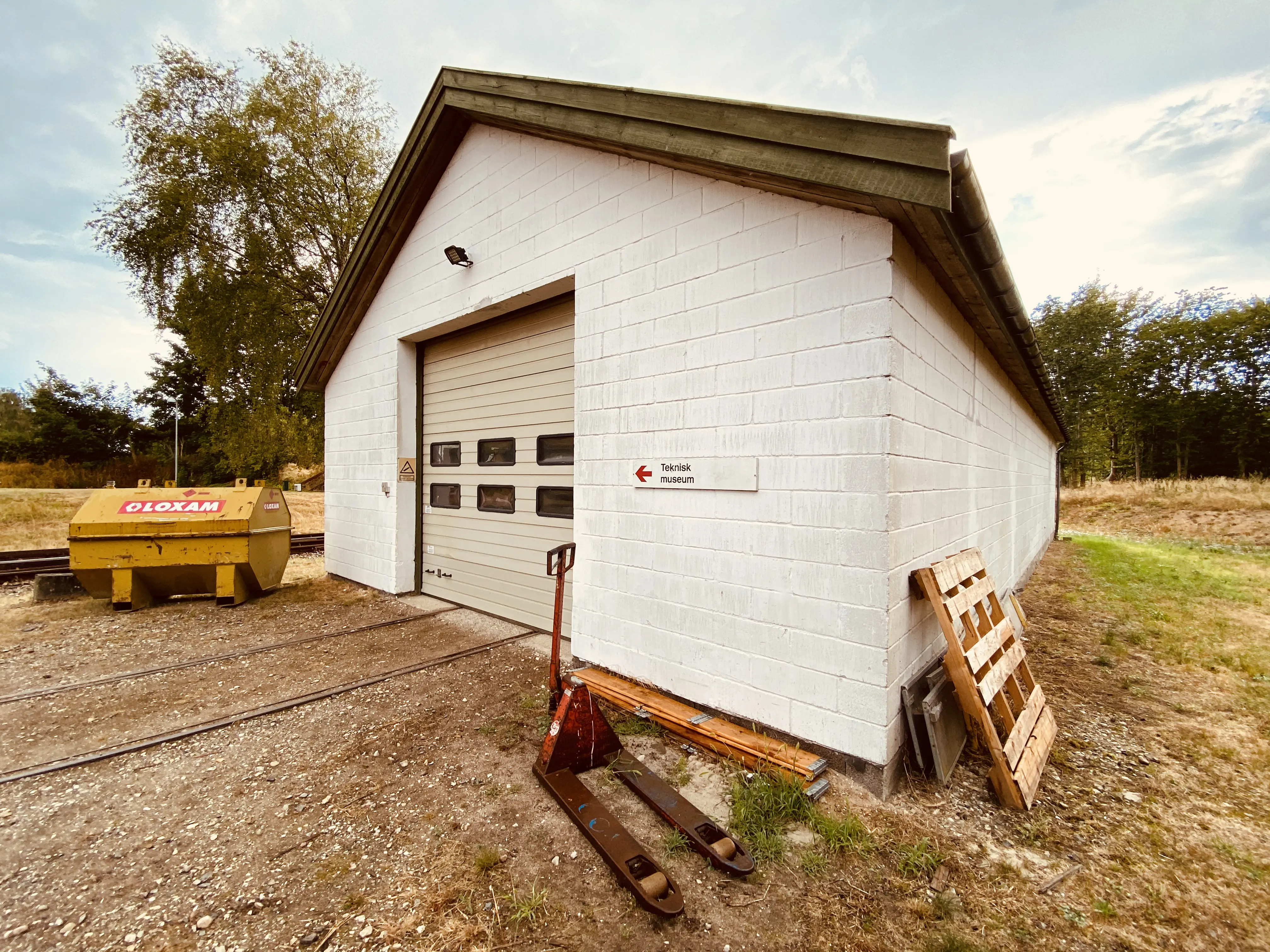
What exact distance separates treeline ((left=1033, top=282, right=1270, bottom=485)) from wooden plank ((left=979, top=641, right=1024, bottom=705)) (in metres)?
35.8

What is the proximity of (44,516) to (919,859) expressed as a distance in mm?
19380

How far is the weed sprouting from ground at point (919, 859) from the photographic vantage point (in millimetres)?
2180

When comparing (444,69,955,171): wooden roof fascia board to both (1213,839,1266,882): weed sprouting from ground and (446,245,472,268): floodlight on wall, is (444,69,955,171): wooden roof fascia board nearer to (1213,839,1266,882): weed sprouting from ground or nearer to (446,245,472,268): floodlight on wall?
(446,245,472,268): floodlight on wall

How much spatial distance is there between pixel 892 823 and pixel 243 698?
441 cm

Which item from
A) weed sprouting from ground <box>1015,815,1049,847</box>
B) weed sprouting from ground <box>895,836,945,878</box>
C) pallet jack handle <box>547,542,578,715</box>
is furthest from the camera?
pallet jack handle <box>547,542,578,715</box>

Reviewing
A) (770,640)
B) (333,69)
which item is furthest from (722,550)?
(333,69)

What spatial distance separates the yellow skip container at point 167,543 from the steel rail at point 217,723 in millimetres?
3320

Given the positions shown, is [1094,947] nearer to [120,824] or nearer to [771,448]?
[771,448]

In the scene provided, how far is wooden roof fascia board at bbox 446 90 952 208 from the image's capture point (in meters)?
2.34

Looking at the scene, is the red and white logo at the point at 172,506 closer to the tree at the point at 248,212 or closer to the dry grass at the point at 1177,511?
the tree at the point at 248,212

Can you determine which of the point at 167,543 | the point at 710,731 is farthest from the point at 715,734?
the point at 167,543

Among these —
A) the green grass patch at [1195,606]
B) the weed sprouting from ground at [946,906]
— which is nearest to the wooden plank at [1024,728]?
the weed sprouting from ground at [946,906]

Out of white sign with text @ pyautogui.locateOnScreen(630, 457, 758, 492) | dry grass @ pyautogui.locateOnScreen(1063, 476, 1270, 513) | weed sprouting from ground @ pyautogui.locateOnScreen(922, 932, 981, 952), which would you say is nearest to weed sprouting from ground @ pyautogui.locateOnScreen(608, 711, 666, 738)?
white sign with text @ pyautogui.locateOnScreen(630, 457, 758, 492)

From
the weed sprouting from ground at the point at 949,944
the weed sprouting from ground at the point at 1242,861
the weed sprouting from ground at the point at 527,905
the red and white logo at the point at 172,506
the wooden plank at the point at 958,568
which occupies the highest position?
the red and white logo at the point at 172,506
